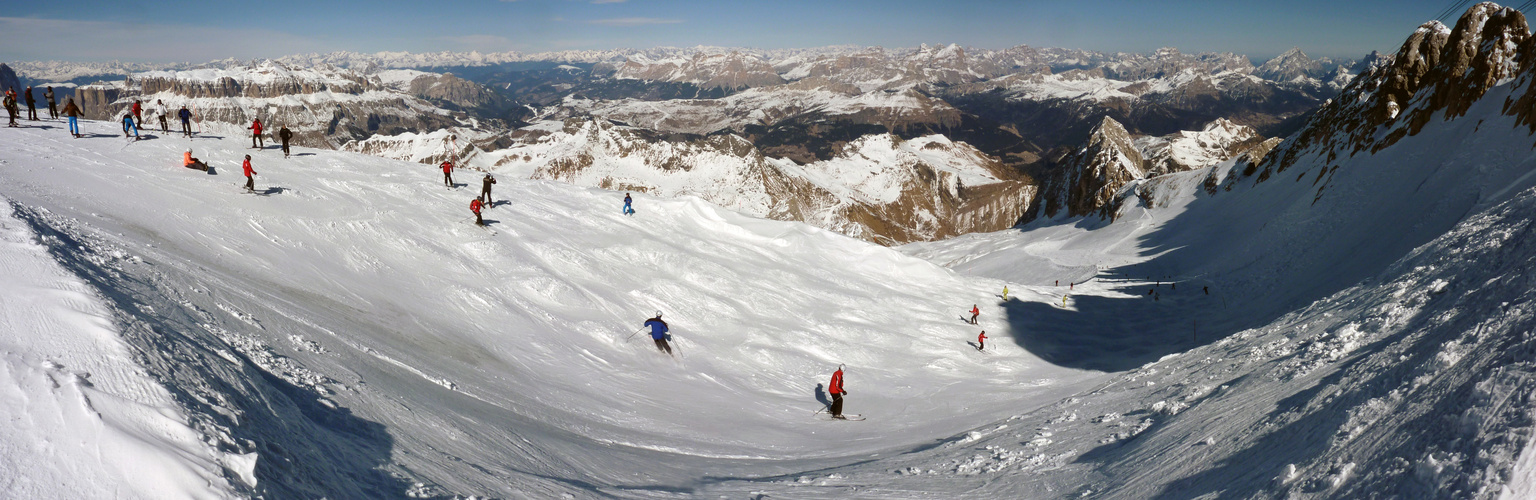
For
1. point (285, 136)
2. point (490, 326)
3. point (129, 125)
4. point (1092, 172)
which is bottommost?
point (490, 326)

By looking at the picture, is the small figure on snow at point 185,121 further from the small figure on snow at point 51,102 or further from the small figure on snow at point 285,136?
the small figure on snow at point 51,102

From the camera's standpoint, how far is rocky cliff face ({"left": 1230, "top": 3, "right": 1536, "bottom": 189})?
1674 inches

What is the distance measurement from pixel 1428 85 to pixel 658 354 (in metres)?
65.2

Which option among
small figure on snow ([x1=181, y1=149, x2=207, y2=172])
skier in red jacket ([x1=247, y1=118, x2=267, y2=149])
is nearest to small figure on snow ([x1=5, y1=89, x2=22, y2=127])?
skier in red jacket ([x1=247, y1=118, x2=267, y2=149])

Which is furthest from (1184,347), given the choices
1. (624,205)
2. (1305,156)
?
(1305,156)

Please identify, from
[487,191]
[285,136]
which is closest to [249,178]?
[285,136]

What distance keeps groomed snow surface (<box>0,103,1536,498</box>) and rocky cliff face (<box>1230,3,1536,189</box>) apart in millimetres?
6589

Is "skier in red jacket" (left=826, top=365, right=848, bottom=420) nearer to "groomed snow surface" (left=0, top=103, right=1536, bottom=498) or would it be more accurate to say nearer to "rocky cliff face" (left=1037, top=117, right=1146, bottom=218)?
"groomed snow surface" (left=0, top=103, right=1536, bottom=498)

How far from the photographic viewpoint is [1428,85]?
51.3 metres

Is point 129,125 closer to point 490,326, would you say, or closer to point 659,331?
point 490,326

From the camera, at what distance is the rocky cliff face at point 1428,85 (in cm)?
4253

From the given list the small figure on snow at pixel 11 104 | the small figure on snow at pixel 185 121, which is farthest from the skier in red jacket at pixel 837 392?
the small figure on snow at pixel 11 104

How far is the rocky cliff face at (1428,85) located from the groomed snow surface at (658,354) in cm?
659

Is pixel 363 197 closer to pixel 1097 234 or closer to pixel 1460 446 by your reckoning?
pixel 1460 446
